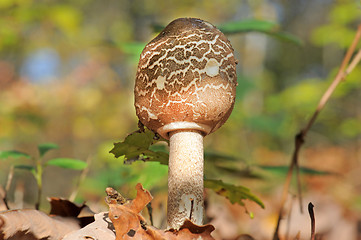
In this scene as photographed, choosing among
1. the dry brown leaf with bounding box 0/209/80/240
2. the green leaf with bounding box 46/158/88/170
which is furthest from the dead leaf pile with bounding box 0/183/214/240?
the green leaf with bounding box 46/158/88/170

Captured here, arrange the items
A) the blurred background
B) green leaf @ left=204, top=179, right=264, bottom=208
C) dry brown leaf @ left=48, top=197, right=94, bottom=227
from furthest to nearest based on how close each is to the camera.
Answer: the blurred background < green leaf @ left=204, top=179, right=264, bottom=208 < dry brown leaf @ left=48, top=197, right=94, bottom=227

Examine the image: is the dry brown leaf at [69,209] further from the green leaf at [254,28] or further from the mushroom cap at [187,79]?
the green leaf at [254,28]

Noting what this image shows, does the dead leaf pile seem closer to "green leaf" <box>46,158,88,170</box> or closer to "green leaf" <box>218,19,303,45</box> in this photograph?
"green leaf" <box>46,158,88,170</box>

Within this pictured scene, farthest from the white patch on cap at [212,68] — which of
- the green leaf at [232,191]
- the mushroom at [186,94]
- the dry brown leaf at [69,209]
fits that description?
the dry brown leaf at [69,209]

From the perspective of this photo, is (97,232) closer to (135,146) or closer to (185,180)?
(185,180)

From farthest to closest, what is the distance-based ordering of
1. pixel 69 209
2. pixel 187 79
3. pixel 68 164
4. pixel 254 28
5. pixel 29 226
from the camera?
pixel 254 28
pixel 68 164
pixel 69 209
pixel 187 79
pixel 29 226

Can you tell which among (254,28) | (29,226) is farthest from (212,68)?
(254,28)
